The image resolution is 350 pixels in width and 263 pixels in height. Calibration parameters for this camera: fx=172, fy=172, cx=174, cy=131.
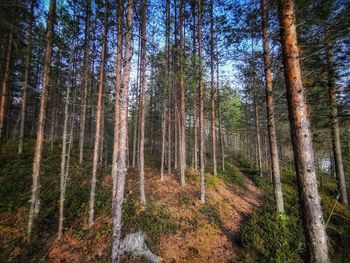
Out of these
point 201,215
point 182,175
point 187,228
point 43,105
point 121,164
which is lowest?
point 187,228

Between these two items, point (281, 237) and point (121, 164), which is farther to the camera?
point (281, 237)

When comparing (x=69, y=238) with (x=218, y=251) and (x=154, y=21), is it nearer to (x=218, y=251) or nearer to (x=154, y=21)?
(x=218, y=251)

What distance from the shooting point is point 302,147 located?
3.26 meters

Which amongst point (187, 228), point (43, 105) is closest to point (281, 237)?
point (187, 228)

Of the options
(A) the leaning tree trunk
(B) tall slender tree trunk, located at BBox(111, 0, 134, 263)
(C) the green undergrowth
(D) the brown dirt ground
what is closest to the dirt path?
(D) the brown dirt ground

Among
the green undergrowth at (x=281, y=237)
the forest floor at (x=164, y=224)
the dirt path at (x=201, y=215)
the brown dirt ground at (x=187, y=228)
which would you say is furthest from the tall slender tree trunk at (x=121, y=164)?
the green undergrowth at (x=281, y=237)

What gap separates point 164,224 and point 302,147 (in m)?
6.46

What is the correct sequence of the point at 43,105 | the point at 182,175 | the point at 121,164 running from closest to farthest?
the point at 121,164
the point at 43,105
the point at 182,175

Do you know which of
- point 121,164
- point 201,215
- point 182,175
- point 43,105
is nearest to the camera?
point 121,164

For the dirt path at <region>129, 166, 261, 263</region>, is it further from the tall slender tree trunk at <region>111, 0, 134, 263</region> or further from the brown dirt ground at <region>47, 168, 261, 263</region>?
the tall slender tree trunk at <region>111, 0, 134, 263</region>

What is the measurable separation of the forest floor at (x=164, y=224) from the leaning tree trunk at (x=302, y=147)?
2400 millimetres

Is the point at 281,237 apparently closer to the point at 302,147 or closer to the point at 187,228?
the point at 187,228

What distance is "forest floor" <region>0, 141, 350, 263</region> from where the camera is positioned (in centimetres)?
635

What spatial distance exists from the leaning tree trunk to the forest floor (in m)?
2.40
